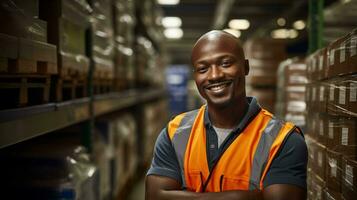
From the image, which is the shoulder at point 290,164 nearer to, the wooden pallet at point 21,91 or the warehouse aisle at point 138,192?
the wooden pallet at point 21,91

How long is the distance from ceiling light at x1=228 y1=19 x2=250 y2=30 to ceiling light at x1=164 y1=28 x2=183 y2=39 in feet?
20.6

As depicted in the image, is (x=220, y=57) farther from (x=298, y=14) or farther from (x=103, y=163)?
(x=298, y=14)

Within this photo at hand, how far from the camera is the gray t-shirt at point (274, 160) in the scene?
2.30 meters

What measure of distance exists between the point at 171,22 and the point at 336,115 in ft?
45.2

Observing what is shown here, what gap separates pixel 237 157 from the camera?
241cm

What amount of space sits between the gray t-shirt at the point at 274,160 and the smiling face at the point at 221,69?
0.15m

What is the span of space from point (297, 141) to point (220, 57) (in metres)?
0.58

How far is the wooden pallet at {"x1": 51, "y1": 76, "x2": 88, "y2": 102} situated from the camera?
10.2ft

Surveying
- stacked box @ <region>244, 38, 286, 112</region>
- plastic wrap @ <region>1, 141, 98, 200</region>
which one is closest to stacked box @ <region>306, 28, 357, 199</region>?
plastic wrap @ <region>1, 141, 98, 200</region>

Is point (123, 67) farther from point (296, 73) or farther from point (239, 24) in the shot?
point (239, 24)

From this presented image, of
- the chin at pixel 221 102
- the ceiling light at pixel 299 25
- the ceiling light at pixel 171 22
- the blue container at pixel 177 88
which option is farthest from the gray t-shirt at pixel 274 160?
the blue container at pixel 177 88

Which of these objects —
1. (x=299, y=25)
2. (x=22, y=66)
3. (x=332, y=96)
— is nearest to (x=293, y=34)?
(x=299, y=25)

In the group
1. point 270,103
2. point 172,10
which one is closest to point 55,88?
point 270,103

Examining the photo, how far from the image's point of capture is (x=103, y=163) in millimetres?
4828
